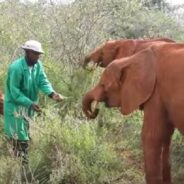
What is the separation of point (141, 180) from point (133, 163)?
23.3 inches

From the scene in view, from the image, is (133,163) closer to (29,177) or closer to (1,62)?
(29,177)

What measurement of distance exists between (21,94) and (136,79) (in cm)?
160

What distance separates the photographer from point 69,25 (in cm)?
976

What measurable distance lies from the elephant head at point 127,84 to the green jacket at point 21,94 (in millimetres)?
986

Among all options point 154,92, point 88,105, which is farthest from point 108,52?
point 154,92

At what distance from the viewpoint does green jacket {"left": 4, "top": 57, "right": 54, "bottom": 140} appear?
6.38 m

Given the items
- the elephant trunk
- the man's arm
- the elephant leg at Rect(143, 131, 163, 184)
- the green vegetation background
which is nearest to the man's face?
the man's arm

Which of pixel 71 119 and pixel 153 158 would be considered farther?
pixel 71 119

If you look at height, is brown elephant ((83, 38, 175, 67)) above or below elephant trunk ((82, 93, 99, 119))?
above

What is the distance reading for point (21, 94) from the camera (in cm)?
635

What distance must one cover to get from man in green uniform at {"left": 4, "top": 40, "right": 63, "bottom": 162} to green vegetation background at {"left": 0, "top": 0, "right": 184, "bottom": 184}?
16 cm

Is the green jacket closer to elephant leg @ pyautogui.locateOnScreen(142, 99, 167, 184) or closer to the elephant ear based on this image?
the elephant ear

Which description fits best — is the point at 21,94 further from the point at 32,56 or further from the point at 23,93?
the point at 32,56

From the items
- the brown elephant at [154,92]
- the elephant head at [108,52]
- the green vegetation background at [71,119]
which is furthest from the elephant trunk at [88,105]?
the elephant head at [108,52]
